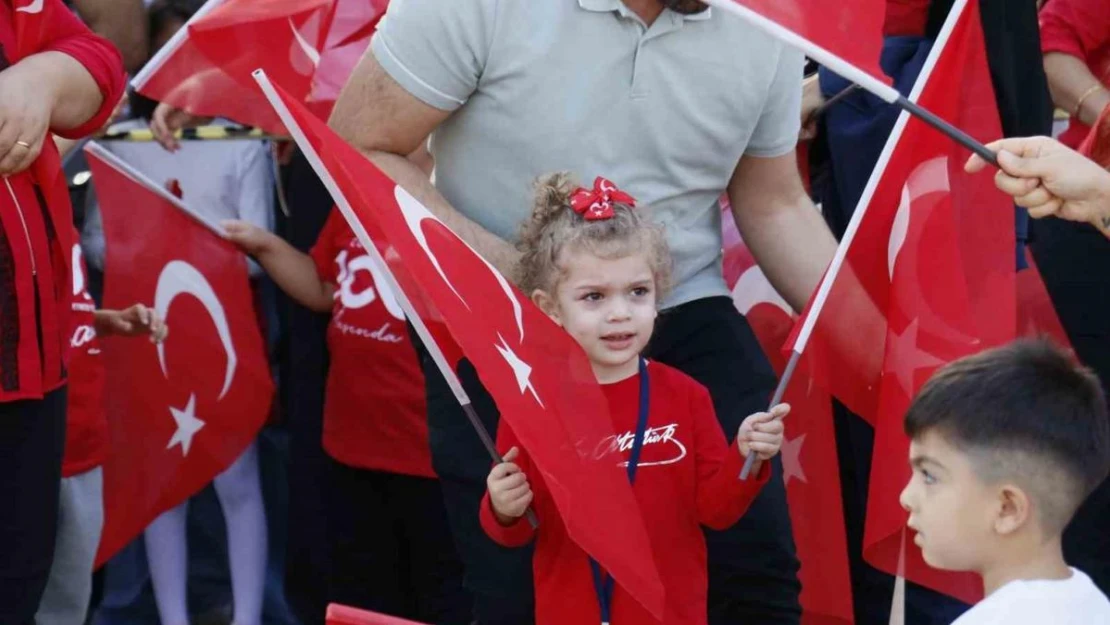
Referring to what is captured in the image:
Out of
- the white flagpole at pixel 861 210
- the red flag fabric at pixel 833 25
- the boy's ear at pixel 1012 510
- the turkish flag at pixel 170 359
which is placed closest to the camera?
the boy's ear at pixel 1012 510

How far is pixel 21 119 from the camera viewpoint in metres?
3.37

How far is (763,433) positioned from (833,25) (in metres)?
0.68

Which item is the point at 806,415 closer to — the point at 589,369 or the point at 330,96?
the point at 589,369

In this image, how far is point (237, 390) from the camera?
5.49 m

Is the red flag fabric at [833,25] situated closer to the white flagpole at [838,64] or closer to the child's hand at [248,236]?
the white flagpole at [838,64]

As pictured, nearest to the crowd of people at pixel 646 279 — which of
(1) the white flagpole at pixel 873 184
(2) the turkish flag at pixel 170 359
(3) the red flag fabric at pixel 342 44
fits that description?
(1) the white flagpole at pixel 873 184

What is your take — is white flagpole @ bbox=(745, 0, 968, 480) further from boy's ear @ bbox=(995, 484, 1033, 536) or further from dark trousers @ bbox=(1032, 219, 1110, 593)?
dark trousers @ bbox=(1032, 219, 1110, 593)

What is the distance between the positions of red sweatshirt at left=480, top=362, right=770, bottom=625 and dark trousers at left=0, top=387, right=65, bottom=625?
0.77m

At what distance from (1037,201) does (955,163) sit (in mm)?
428

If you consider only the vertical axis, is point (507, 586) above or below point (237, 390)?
above

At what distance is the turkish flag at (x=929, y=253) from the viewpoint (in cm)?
345

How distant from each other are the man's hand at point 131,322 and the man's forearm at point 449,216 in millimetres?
1484

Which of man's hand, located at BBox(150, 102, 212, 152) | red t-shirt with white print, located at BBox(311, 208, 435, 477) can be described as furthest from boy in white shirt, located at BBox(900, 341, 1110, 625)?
man's hand, located at BBox(150, 102, 212, 152)

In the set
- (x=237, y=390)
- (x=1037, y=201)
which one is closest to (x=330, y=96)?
Result: (x=237, y=390)
